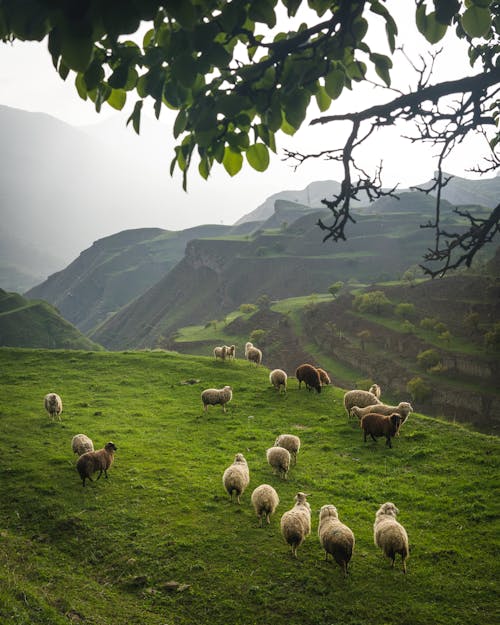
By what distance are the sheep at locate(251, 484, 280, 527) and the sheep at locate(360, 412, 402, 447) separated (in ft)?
21.0

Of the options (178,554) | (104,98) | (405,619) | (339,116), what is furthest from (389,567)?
(104,98)

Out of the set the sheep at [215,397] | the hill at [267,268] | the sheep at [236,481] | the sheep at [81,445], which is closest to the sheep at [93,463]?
the sheep at [81,445]

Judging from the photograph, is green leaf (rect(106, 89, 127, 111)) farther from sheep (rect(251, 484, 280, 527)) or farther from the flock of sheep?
sheep (rect(251, 484, 280, 527))

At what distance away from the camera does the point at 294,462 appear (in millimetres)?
14648

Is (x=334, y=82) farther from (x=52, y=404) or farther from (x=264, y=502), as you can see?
(x=52, y=404)

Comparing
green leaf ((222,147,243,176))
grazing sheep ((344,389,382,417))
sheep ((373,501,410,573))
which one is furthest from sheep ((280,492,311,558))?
grazing sheep ((344,389,382,417))

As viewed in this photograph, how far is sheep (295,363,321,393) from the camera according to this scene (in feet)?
74.6

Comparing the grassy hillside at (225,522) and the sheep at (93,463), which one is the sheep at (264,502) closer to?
the grassy hillside at (225,522)

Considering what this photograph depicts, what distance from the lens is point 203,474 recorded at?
1397cm

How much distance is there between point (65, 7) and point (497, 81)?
3.20 metres

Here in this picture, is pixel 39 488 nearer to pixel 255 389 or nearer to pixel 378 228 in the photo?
pixel 255 389

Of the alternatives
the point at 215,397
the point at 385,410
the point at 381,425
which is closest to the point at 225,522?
the point at 381,425

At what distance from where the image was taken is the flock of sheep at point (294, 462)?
28.7 ft

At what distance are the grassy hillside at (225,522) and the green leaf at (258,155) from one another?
7.16m
